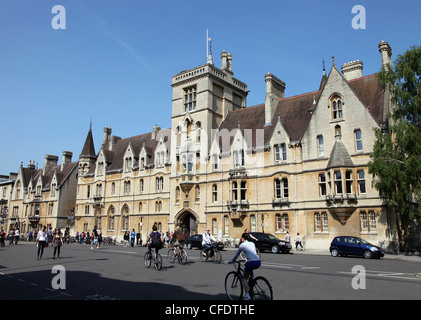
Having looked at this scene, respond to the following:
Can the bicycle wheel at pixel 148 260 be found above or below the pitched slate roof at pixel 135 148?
below

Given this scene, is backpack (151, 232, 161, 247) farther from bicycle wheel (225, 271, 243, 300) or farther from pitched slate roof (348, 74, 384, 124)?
pitched slate roof (348, 74, 384, 124)

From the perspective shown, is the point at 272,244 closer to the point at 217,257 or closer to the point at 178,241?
the point at 217,257

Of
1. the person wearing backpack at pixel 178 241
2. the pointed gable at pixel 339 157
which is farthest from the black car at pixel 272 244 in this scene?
the person wearing backpack at pixel 178 241

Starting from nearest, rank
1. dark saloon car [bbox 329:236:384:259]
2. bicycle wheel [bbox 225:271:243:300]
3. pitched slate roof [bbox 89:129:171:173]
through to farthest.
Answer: bicycle wheel [bbox 225:271:243:300] < dark saloon car [bbox 329:236:384:259] < pitched slate roof [bbox 89:129:171:173]

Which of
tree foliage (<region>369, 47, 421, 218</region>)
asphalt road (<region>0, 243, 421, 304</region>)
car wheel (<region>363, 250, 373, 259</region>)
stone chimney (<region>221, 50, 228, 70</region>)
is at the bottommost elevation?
car wheel (<region>363, 250, 373, 259</region>)

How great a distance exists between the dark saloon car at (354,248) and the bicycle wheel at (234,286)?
1851cm

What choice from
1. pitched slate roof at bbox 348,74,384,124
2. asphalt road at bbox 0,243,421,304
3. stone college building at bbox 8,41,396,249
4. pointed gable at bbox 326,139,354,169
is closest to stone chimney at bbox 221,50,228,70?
stone college building at bbox 8,41,396,249

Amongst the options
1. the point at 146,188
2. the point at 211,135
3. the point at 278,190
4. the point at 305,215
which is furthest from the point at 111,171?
the point at 305,215

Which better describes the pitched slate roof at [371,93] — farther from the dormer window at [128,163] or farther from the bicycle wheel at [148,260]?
the dormer window at [128,163]

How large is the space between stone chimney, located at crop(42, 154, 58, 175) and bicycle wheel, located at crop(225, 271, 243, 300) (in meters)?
72.4

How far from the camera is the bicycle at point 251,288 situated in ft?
28.8

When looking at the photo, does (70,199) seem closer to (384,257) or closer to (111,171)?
(111,171)

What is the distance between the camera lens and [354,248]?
84.8 ft

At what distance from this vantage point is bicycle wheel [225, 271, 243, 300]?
9.59m
